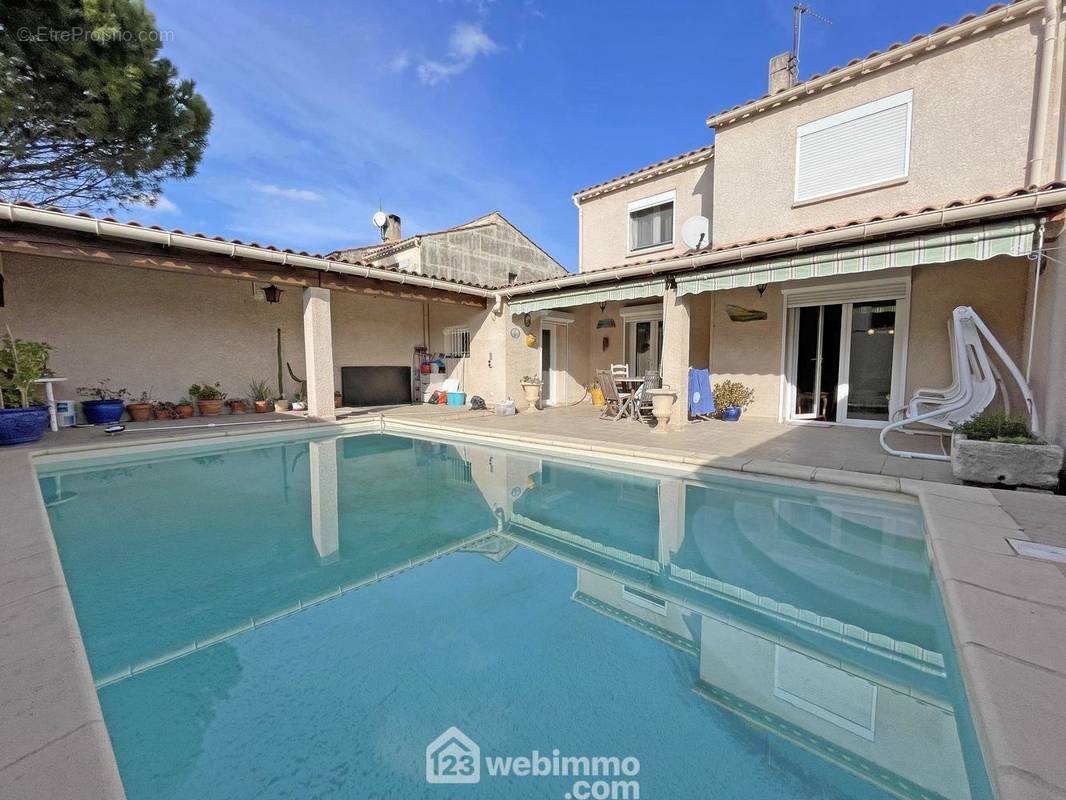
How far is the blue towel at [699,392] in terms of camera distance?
8.37 meters

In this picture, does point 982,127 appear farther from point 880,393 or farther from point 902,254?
point 880,393

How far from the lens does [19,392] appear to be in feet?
22.6

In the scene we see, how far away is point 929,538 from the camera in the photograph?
3344mm

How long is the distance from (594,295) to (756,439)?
3.99 meters

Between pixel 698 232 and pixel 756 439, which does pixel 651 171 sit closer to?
pixel 698 232

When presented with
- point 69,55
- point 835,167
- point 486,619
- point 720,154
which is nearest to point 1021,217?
point 835,167

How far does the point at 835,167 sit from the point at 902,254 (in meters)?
2.96

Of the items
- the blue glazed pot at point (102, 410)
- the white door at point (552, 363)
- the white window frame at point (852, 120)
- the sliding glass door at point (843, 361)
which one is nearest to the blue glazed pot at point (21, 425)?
the blue glazed pot at point (102, 410)

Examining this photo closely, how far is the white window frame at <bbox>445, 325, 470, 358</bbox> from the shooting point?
12.6 m

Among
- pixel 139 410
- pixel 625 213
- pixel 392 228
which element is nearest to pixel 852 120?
pixel 625 213

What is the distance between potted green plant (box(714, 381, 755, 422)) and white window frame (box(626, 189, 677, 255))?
3.61 m

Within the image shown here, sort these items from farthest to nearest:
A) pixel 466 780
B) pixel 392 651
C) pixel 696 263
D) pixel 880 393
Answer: pixel 880 393 < pixel 696 263 < pixel 392 651 < pixel 466 780

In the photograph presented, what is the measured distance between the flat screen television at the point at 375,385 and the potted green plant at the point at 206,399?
280 centimetres

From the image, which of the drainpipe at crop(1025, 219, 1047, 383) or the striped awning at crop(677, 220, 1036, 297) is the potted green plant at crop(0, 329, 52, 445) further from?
the drainpipe at crop(1025, 219, 1047, 383)
